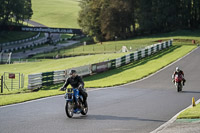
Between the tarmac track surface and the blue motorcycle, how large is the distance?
0.93ft

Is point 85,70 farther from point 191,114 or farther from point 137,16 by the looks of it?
→ point 137,16

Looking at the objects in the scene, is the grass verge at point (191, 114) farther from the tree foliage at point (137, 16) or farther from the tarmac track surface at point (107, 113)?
the tree foliage at point (137, 16)

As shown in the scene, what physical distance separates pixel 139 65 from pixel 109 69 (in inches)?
155

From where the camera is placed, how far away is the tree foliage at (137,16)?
302 ft

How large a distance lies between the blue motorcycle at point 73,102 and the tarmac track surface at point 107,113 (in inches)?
11.1

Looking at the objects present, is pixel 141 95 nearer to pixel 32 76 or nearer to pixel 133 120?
pixel 133 120

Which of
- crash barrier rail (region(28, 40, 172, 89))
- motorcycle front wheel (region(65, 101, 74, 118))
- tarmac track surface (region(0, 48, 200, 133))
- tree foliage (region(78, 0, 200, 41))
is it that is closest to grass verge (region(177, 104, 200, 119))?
tarmac track surface (region(0, 48, 200, 133))

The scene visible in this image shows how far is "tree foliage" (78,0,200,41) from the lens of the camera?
91938 mm

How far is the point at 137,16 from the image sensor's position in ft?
311

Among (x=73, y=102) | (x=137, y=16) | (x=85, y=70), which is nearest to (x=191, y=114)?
(x=73, y=102)

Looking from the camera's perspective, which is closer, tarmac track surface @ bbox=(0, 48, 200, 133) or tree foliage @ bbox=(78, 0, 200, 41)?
tarmac track surface @ bbox=(0, 48, 200, 133)

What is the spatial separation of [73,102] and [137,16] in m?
80.7

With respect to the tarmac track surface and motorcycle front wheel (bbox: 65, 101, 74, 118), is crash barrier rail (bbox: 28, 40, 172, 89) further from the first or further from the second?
motorcycle front wheel (bbox: 65, 101, 74, 118)

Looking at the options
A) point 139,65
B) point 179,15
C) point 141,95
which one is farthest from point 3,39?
point 141,95
